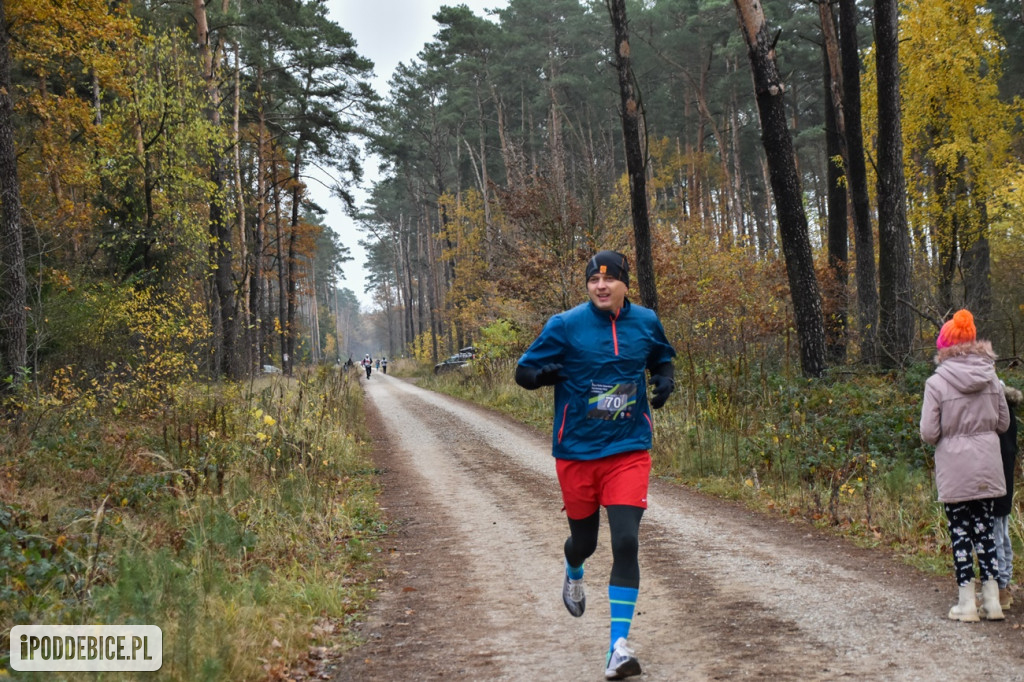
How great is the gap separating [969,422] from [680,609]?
209cm

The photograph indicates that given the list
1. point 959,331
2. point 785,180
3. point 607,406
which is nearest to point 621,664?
point 607,406

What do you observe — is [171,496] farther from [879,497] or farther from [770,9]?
[770,9]

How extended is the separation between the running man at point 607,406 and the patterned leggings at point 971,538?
2075mm

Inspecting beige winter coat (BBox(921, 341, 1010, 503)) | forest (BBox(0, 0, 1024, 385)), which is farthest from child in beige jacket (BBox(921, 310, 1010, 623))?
forest (BBox(0, 0, 1024, 385))

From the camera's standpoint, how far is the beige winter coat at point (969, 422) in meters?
4.78

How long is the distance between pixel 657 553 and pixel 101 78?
13269mm

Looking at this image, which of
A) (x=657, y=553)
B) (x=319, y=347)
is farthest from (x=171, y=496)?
(x=319, y=347)

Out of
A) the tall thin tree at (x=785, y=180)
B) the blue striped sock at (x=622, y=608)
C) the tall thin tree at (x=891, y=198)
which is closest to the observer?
the blue striped sock at (x=622, y=608)

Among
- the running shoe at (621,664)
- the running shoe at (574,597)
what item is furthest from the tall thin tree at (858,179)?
the running shoe at (621,664)

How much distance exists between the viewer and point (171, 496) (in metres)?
7.68

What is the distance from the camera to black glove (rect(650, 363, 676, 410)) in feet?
14.5

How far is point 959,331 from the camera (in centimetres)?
491

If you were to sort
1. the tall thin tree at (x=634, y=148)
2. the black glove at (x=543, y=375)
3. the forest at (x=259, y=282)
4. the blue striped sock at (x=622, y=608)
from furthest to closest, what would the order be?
the tall thin tree at (x=634, y=148) < the forest at (x=259, y=282) < the black glove at (x=543, y=375) < the blue striped sock at (x=622, y=608)

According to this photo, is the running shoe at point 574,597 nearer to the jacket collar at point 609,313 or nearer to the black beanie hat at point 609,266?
the jacket collar at point 609,313
